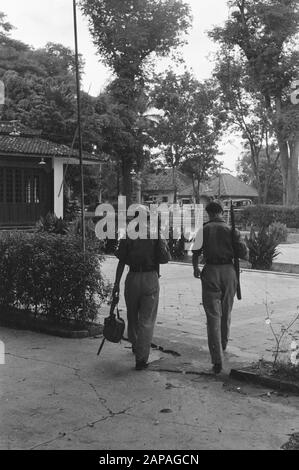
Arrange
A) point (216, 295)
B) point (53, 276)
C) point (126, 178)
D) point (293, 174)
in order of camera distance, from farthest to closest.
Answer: point (126, 178) → point (293, 174) → point (53, 276) → point (216, 295)

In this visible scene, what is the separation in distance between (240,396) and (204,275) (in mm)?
1418

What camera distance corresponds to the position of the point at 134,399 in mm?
5031

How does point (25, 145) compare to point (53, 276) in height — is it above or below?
above

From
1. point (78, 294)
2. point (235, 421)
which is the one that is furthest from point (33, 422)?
point (78, 294)

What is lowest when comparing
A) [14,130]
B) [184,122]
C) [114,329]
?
[114,329]

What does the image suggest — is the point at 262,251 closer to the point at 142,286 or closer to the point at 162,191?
the point at 142,286

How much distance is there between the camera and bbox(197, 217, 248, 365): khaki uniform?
6055mm

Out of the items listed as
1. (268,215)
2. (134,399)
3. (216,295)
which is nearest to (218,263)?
(216,295)

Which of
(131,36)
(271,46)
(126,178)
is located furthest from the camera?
(126,178)

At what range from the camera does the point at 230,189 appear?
211 feet

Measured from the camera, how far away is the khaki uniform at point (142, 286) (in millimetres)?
6020

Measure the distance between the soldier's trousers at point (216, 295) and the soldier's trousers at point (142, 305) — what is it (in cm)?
53

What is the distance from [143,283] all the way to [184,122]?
35029 millimetres
